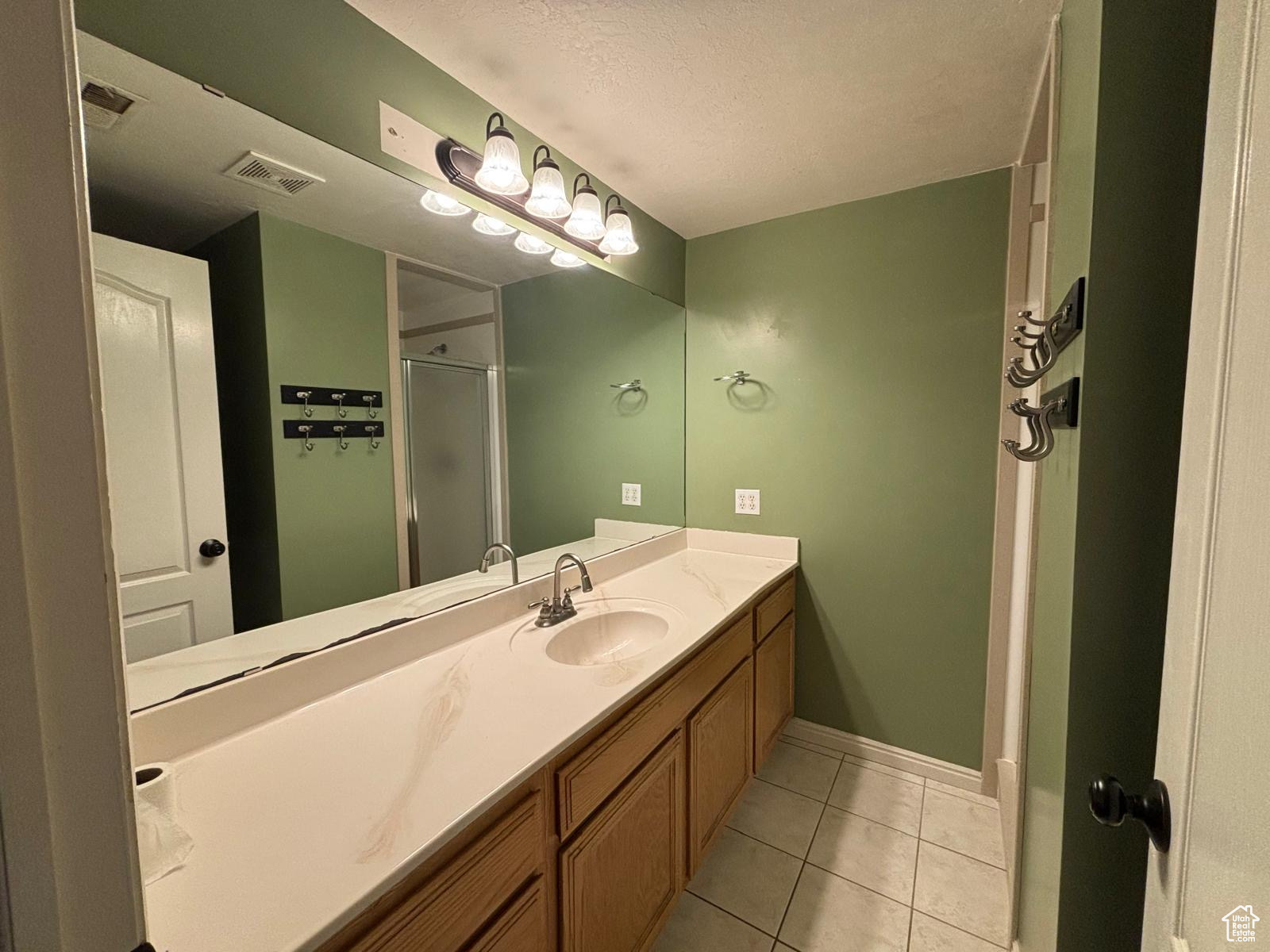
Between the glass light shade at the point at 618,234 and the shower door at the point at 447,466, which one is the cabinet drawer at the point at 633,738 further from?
the glass light shade at the point at 618,234

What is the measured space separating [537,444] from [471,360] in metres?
0.38

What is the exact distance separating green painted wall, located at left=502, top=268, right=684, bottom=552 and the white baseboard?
1097mm

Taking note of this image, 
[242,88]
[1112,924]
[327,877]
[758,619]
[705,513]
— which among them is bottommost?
[1112,924]

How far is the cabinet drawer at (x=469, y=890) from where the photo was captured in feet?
2.05

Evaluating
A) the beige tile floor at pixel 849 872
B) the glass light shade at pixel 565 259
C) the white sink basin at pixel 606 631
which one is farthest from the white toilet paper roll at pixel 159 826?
the glass light shade at pixel 565 259

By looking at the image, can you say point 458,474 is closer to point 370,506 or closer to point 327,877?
point 370,506

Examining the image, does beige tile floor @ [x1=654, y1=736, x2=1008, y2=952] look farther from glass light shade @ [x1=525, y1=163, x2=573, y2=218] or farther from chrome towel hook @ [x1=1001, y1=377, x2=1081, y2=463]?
glass light shade @ [x1=525, y1=163, x2=573, y2=218]

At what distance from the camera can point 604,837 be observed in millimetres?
973

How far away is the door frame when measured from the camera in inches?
11.1

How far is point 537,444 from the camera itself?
5.63 ft

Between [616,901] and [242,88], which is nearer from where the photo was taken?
[242,88]

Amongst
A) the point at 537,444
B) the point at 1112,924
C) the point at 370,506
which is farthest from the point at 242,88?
the point at 1112,924

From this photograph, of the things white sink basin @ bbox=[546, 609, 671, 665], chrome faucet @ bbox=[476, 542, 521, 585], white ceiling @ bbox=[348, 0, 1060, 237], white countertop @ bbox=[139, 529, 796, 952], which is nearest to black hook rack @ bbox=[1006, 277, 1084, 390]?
white ceiling @ bbox=[348, 0, 1060, 237]

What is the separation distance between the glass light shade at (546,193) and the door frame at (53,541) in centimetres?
111
